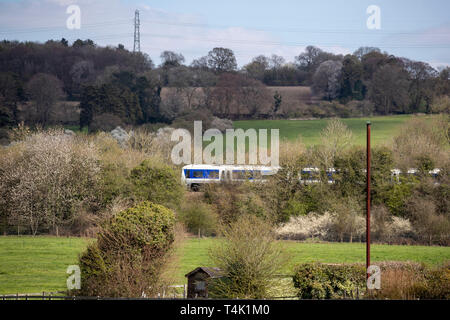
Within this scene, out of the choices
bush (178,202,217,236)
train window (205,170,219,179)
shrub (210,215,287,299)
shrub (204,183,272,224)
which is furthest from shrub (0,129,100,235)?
shrub (210,215,287,299)

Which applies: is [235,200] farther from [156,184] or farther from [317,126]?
[317,126]

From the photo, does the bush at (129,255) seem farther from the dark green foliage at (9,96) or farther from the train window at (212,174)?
the dark green foliage at (9,96)

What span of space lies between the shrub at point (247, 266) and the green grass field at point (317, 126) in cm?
3498

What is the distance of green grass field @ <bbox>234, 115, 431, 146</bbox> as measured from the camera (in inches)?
2154

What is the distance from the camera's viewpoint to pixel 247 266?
17641mm

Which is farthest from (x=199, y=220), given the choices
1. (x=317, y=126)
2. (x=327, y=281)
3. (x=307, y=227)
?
(x=317, y=126)

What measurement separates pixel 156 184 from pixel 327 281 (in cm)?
1811

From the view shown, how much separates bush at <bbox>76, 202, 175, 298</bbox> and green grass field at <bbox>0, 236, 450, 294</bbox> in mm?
3055

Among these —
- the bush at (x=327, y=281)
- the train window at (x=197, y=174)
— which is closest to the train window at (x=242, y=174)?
the train window at (x=197, y=174)

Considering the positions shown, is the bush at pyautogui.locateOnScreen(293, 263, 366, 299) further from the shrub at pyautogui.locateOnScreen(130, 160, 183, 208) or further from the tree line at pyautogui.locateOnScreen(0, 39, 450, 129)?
the tree line at pyautogui.locateOnScreen(0, 39, 450, 129)

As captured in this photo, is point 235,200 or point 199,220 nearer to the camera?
point 199,220

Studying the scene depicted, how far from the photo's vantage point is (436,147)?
42219 mm

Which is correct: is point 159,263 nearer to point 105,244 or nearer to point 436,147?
point 105,244
